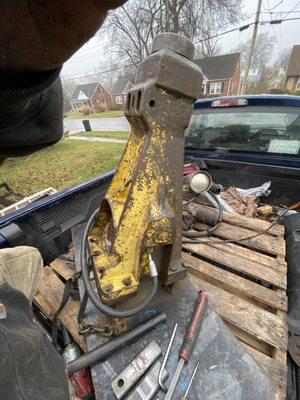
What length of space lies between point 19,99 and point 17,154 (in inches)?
15.2

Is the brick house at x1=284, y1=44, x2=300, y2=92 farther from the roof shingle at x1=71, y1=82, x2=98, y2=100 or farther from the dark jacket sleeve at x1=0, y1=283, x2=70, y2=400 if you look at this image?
the dark jacket sleeve at x1=0, y1=283, x2=70, y2=400

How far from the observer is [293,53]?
29891 mm

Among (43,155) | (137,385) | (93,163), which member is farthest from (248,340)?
(43,155)

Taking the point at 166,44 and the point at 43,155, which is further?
the point at 43,155

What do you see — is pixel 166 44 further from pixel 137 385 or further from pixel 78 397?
pixel 78 397

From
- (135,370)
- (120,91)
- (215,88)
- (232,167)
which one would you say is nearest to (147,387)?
(135,370)

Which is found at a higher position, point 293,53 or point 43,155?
point 293,53

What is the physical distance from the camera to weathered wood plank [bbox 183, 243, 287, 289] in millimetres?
1707

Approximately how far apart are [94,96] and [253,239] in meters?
44.4

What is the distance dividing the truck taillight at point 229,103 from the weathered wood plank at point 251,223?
1183 millimetres

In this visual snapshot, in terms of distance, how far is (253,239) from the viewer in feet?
6.95

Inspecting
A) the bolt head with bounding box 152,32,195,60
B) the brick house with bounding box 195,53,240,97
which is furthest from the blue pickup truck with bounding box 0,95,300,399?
the brick house with bounding box 195,53,240,97

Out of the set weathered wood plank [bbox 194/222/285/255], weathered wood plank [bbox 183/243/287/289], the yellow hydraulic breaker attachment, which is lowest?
weathered wood plank [bbox 183/243/287/289]

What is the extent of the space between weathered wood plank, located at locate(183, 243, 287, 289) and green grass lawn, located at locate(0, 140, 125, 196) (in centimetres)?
427
